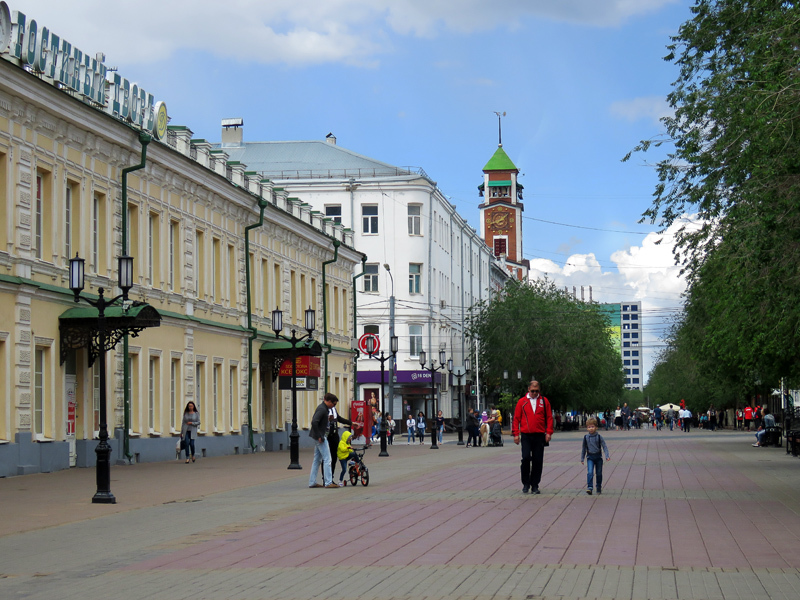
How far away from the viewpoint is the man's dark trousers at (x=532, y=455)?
19.1 m

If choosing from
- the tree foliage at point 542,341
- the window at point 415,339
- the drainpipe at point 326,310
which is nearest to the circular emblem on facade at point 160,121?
the drainpipe at point 326,310

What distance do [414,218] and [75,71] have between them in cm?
4633

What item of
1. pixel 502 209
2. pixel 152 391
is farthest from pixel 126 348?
pixel 502 209

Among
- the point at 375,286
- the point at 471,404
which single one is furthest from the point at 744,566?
the point at 471,404

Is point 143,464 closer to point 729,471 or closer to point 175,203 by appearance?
point 175,203

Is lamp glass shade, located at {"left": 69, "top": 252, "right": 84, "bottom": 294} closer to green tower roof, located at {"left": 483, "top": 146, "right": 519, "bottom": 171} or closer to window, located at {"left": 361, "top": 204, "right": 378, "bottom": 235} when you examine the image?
window, located at {"left": 361, "top": 204, "right": 378, "bottom": 235}

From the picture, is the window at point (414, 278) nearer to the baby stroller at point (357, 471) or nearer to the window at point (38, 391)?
the window at point (38, 391)

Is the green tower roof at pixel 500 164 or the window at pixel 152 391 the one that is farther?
the green tower roof at pixel 500 164

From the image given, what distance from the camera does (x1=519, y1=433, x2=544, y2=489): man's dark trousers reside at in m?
19.1

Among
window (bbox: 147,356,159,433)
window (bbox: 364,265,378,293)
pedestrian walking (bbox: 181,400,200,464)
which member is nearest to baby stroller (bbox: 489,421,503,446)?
pedestrian walking (bbox: 181,400,200,464)

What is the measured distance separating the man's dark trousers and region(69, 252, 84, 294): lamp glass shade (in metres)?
8.50

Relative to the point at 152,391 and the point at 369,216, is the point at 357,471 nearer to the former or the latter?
the point at 152,391

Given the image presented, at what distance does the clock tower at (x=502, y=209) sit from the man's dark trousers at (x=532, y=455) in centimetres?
12524

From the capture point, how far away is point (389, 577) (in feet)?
32.8
